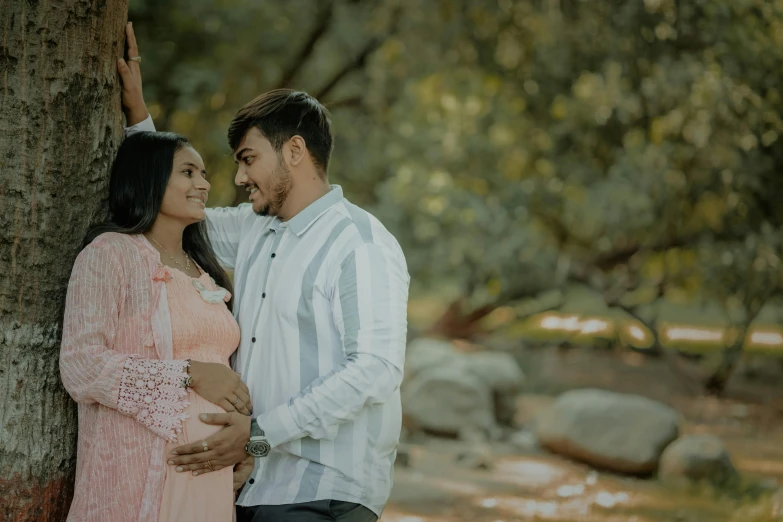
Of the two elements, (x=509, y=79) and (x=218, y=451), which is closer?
(x=218, y=451)

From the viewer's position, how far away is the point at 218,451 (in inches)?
106

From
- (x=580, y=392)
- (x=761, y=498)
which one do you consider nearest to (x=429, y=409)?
(x=580, y=392)

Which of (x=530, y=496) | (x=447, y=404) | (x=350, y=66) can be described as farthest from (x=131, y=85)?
(x=447, y=404)

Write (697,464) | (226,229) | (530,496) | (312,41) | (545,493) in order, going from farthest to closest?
1. (312,41)
2. (697,464)
3. (545,493)
4. (530,496)
5. (226,229)

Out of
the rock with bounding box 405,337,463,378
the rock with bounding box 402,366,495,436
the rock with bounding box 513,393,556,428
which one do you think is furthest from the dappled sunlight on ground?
the rock with bounding box 405,337,463,378

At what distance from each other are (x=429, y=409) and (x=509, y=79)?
12.6ft

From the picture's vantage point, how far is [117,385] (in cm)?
257

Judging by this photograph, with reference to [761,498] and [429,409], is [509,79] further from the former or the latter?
[761,498]

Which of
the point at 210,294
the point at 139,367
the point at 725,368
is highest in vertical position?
the point at 210,294

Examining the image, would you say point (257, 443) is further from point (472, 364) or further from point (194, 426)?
point (472, 364)

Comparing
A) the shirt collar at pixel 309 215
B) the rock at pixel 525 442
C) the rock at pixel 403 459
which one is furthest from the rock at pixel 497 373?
the shirt collar at pixel 309 215

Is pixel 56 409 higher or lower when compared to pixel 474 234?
lower

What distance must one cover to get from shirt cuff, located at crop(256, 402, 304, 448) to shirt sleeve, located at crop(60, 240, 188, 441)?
26 centimetres

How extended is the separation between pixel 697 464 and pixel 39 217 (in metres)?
7.45
